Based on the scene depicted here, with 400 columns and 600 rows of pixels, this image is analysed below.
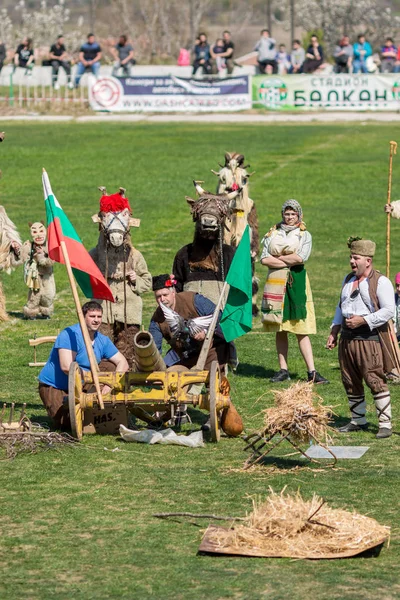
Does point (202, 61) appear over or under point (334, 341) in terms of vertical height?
over

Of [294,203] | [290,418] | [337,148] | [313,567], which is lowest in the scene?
[313,567]

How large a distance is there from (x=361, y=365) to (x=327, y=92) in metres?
31.1

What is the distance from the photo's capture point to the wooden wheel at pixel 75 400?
10797 millimetres

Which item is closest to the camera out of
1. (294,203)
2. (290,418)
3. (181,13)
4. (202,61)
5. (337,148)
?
(290,418)

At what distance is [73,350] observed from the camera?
11602mm

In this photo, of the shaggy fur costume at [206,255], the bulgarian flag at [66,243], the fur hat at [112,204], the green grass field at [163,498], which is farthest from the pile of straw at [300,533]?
the fur hat at [112,204]

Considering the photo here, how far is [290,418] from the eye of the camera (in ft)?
32.5

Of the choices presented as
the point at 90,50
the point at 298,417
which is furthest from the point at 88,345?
the point at 90,50

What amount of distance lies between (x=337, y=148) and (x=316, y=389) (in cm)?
2112

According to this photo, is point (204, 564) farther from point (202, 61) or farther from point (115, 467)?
point (202, 61)

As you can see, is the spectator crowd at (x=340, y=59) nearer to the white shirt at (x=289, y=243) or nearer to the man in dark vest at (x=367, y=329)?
the white shirt at (x=289, y=243)

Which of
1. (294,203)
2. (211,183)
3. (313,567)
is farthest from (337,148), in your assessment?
(313,567)

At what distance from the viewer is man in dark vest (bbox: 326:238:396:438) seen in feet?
37.7

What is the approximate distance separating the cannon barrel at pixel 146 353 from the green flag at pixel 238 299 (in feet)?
3.14
